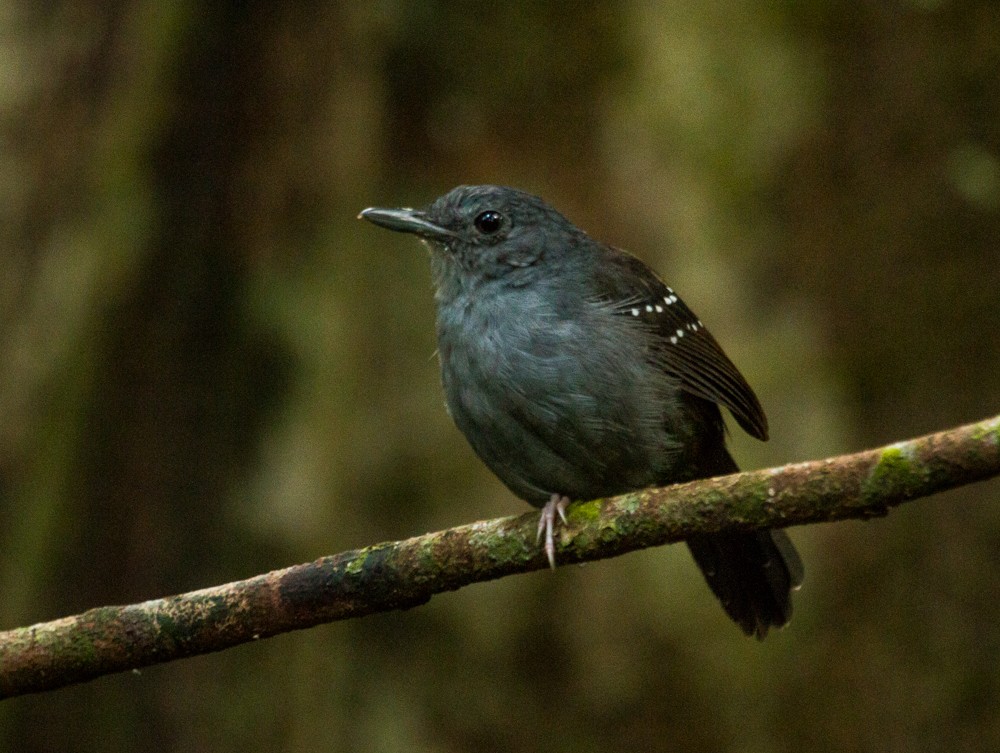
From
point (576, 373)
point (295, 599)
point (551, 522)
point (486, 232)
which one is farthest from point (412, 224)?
point (295, 599)

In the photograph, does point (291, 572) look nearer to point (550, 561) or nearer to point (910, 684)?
point (550, 561)

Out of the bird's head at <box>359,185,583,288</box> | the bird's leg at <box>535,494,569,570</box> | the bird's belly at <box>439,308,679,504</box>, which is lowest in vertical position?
the bird's leg at <box>535,494,569,570</box>

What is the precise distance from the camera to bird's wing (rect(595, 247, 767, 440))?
4.22 meters

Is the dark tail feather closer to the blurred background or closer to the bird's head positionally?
the blurred background

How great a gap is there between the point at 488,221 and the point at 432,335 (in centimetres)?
136

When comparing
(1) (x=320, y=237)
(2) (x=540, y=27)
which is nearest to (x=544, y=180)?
(2) (x=540, y=27)

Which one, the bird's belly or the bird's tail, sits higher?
the bird's belly

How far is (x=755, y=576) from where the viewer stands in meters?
4.33

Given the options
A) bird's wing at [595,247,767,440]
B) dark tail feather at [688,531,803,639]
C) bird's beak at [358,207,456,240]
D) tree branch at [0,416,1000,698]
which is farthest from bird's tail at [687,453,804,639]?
bird's beak at [358,207,456,240]

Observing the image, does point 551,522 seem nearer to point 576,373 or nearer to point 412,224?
point 576,373

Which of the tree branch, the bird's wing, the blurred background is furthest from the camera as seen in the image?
the blurred background

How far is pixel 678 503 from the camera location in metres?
2.79

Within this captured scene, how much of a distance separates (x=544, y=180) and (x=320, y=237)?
3.65 ft

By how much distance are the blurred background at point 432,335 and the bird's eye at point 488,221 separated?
130cm
